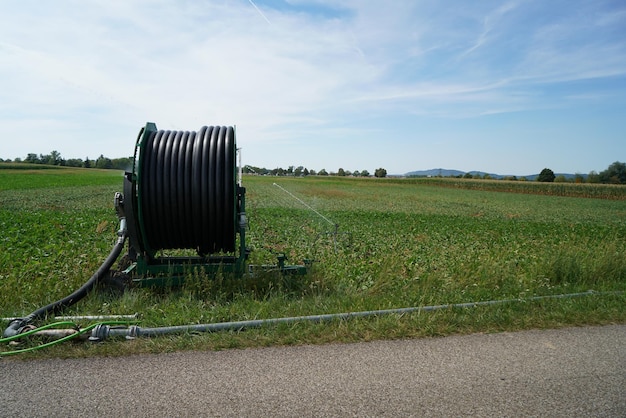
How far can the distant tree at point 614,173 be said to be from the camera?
7853 cm

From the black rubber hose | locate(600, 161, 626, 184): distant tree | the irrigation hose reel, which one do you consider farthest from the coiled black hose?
locate(600, 161, 626, 184): distant tree

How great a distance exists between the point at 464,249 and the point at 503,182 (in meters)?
70.8

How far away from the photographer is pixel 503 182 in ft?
243

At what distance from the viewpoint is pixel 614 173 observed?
81.2 m

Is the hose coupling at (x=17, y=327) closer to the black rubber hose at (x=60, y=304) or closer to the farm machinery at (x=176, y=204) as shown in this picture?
the black rubber hose at (x=60, y=304)

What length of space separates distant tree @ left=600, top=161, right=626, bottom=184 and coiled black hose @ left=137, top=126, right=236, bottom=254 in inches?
3634

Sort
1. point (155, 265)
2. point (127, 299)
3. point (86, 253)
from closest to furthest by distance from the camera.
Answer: point (127, 299), point (155, 265), point (86, 253)

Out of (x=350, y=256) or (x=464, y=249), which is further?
(x=464, y=249)

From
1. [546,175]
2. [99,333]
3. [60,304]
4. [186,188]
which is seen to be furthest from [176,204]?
[546,175]

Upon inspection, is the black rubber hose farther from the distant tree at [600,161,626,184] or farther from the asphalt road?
the distant tree at [600,161,626,184]

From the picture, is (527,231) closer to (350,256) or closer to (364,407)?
(350,256)

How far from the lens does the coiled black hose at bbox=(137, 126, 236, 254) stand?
→ 5703 mm

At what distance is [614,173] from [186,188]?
97.5m

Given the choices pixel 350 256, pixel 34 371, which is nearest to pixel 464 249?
pixel 350 256
